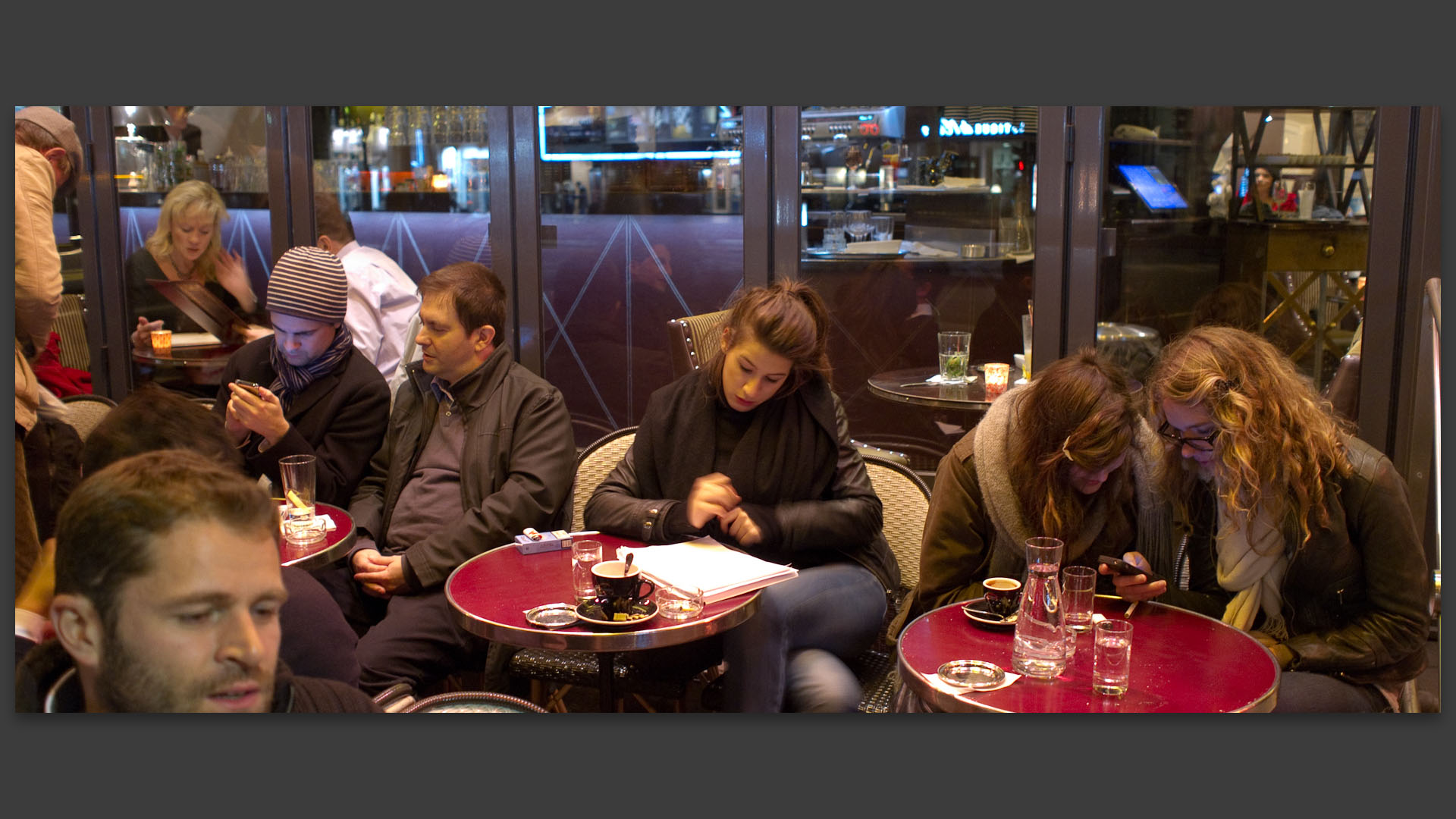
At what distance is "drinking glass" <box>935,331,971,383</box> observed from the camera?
4246mm

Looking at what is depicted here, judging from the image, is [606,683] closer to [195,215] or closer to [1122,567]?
[1122,567]

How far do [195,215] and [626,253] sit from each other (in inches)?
64.3

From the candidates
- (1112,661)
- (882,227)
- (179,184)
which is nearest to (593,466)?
(179,184)

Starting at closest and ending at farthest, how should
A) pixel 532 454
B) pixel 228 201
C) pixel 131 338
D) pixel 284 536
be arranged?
1. pixel 284 536
2. pixel 131 338
3. pixel 532 454
4. pixel 228 201

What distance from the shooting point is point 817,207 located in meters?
4.47

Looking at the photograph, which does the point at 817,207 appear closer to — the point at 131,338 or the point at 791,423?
the point at 791,423

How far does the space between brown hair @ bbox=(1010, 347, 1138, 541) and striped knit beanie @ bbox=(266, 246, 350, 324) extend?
5.70ft

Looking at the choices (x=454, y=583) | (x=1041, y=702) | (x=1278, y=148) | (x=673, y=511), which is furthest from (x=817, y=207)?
(x=1041, y=702)

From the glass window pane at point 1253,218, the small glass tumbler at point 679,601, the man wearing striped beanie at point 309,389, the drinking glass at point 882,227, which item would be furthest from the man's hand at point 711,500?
the drinking glass at point 882,227

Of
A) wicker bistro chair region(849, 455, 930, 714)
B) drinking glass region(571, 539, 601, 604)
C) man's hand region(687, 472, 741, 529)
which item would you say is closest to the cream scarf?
wicker bistro chair region(849, 455, 930, 714)

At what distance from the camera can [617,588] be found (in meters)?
2.50

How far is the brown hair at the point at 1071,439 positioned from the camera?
2.63 meters

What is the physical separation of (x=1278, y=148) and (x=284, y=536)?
3.05 m

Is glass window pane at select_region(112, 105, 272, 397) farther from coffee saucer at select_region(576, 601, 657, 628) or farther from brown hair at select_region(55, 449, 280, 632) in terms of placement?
coffee saucer at select_region(576, 601, 657, 628)
